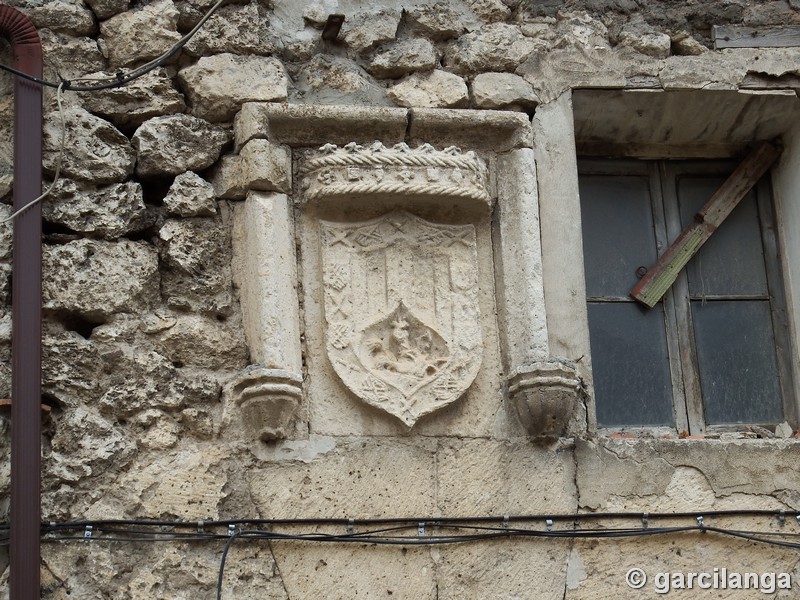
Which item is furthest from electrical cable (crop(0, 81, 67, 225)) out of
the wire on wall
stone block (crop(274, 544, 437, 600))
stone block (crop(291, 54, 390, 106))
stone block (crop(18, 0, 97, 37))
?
stone block (crop(274, 544, 437, 600))

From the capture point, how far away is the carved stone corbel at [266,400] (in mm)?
4879

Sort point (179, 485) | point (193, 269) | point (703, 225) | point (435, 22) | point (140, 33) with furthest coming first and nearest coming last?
point (703, 225)
point (435, 22)
point (140, 33)
point (193, 269)
point (179, 485)

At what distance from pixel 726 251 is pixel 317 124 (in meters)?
1.59

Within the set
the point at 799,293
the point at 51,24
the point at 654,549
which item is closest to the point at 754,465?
the point at 654,549

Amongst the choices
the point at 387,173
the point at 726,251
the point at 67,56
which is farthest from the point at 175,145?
the point at 726,251

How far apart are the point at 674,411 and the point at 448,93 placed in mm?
1335

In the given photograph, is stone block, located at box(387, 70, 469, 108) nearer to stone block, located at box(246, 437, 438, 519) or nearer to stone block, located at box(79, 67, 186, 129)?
stone block, located at box(79, 67, 186, 129)

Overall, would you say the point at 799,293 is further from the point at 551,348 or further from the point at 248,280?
the point at 248,280

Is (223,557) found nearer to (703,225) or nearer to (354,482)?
(354,482)

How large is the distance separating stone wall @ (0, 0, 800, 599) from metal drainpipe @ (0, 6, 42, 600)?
3.9 inches

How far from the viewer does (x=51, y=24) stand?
526 centimetres

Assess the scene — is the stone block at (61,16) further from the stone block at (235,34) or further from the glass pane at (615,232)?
the glass pane at (615,232)

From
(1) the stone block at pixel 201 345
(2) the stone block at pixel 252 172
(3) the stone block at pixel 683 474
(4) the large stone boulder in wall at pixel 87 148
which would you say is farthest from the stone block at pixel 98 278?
(3) the stone block at pixel 683 474

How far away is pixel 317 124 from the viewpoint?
5270 millimetres
